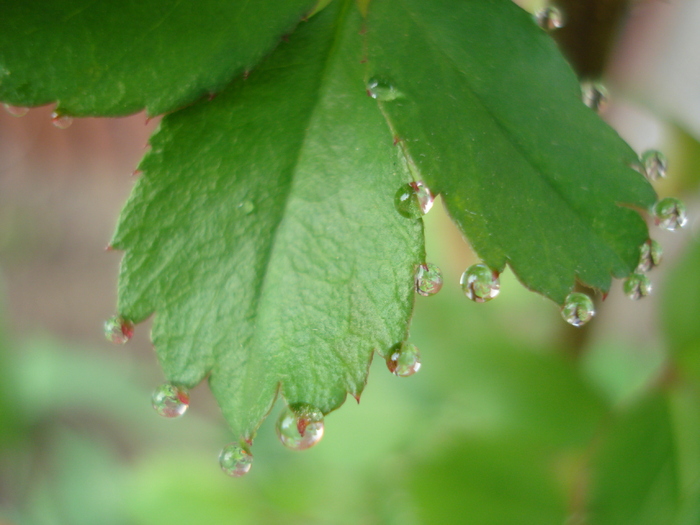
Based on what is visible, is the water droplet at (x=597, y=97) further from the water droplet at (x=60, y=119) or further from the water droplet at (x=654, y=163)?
the water droplet at (x=60, y=119)

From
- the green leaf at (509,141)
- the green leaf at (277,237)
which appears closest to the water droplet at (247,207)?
the green leaf at (277,237)

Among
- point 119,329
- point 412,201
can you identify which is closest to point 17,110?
point 119,329

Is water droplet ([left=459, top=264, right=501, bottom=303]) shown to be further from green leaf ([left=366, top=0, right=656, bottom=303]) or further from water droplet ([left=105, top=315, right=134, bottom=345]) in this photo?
water droplet ([left=105, top=315, right=134, bottom=345])

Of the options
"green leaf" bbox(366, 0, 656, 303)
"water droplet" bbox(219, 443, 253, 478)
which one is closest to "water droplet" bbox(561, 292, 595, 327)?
"green leaf" bbox(366, 0, 656, 303)

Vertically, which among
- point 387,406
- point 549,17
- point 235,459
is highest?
point 549,17

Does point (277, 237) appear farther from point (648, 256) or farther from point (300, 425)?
point (648, 256)

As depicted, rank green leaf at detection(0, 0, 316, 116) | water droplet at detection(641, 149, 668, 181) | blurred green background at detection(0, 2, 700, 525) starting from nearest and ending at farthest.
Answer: green leaf at detection(0, 0, 316, 116) → water droplet at detection(641, 149, 668, 181) → blurred green background at detection(0, 2, 700, 525)

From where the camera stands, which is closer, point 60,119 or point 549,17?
point 60,119

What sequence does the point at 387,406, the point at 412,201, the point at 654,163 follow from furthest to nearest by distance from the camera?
the point at 387,406 < the point at 654,163 < the point at 412,201
